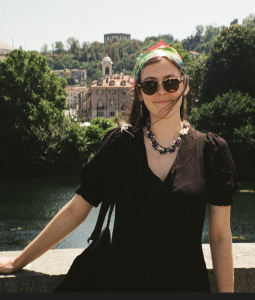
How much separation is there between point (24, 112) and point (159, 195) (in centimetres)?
3262

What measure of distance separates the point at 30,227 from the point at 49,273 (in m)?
17.2

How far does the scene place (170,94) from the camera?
6.73 ft

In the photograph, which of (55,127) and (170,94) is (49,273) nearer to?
(170,94)

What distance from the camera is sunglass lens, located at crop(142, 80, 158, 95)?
2035 mm

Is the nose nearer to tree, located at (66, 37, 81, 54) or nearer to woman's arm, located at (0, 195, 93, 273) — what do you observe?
woman's arm, located at (0, 195, 93, 273)

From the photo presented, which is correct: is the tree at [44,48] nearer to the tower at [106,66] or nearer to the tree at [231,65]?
the tower at [106,66]

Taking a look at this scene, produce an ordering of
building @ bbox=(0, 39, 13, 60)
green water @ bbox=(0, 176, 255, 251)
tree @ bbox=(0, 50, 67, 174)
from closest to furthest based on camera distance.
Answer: green water @ bbox=(0, 176, 255, 251)
tree @ bbox=(0, 50, 67, 174)
building @ bbox=(0, 39, 13, 60)

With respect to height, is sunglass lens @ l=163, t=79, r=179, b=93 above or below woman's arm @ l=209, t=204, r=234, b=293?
above

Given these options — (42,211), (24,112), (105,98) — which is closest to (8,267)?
(42,211)

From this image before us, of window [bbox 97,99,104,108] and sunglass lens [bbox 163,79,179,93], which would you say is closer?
sunglass lens [bbox 163,79,179,93]

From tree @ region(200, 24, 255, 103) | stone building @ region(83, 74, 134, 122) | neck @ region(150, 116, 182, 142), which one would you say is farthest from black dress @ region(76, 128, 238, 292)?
stone building @ region(83, 74, 134, 122)

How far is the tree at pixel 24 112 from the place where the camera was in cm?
3322

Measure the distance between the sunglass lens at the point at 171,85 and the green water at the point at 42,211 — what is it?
13942 mm

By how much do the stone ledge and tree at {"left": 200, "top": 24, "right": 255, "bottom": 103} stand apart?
3526 centimetres
